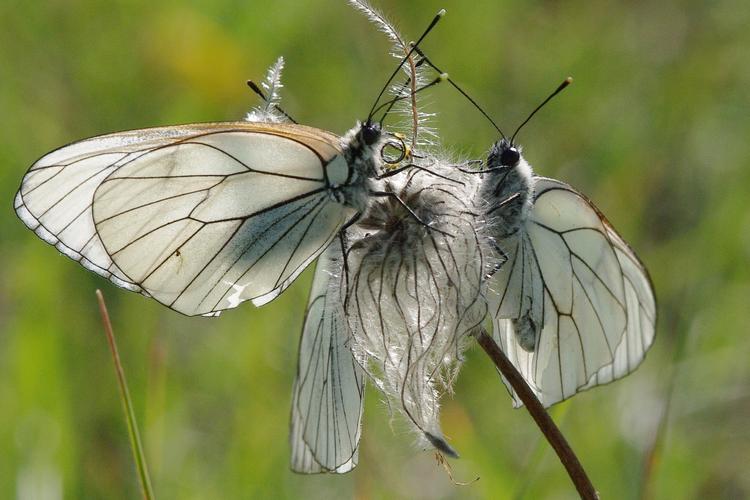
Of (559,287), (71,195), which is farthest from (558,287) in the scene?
(71,195)

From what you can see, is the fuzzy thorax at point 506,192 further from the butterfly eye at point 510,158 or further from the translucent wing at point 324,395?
the translucent wing at point 324,395

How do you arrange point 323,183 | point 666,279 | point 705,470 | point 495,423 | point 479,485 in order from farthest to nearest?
1. point 666,279
2. point 495,423
3. point 705,470
4. point 479,485
5. point 323,183

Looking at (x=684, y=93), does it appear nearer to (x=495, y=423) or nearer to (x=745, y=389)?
(x=745, y=389)

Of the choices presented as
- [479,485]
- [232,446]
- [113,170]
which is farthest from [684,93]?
[113,170]

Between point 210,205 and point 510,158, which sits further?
point 210,205

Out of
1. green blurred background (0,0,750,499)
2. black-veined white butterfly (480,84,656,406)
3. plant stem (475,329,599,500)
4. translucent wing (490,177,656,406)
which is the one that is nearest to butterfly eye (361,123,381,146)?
black-veined white butterfly (480,84,656,406)

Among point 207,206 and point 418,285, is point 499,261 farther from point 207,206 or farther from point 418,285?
point 207,206

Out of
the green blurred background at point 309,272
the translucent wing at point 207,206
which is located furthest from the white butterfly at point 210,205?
the green blurred background at point 309,272
